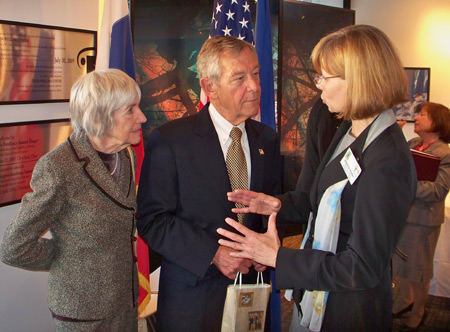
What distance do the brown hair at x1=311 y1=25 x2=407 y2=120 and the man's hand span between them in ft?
2.42

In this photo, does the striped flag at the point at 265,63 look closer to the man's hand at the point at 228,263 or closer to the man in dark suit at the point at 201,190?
the man in dark suit at the point at 201,190

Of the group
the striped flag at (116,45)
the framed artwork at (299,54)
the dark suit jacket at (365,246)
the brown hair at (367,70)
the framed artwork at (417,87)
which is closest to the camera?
the dark suit jacket at (365,246)

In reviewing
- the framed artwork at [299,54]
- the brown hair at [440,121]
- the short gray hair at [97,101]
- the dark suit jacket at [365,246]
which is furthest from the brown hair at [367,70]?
the framed artwork at [299,54]

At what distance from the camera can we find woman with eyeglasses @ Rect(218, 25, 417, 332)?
1.35 m

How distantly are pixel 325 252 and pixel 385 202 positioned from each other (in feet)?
0.87

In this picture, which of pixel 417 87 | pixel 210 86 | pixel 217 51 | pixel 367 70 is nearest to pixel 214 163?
pixel 210 86

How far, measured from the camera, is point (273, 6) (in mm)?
5699

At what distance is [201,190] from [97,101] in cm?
56

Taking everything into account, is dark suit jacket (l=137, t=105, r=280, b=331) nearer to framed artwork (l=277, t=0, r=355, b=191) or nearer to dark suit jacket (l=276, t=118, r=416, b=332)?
dark suit jacket (l=276, t=118, r=416, b=332)

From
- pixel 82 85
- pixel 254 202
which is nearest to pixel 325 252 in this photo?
pixel 254 202

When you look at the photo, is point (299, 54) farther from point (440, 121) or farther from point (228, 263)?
point (228, 263)

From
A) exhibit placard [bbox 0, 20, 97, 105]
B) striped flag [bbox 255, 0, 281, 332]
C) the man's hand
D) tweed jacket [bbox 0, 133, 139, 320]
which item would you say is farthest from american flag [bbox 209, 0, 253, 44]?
the man's hand

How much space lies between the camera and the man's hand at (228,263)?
180 centimetres

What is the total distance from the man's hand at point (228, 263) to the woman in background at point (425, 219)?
2.21 meters
